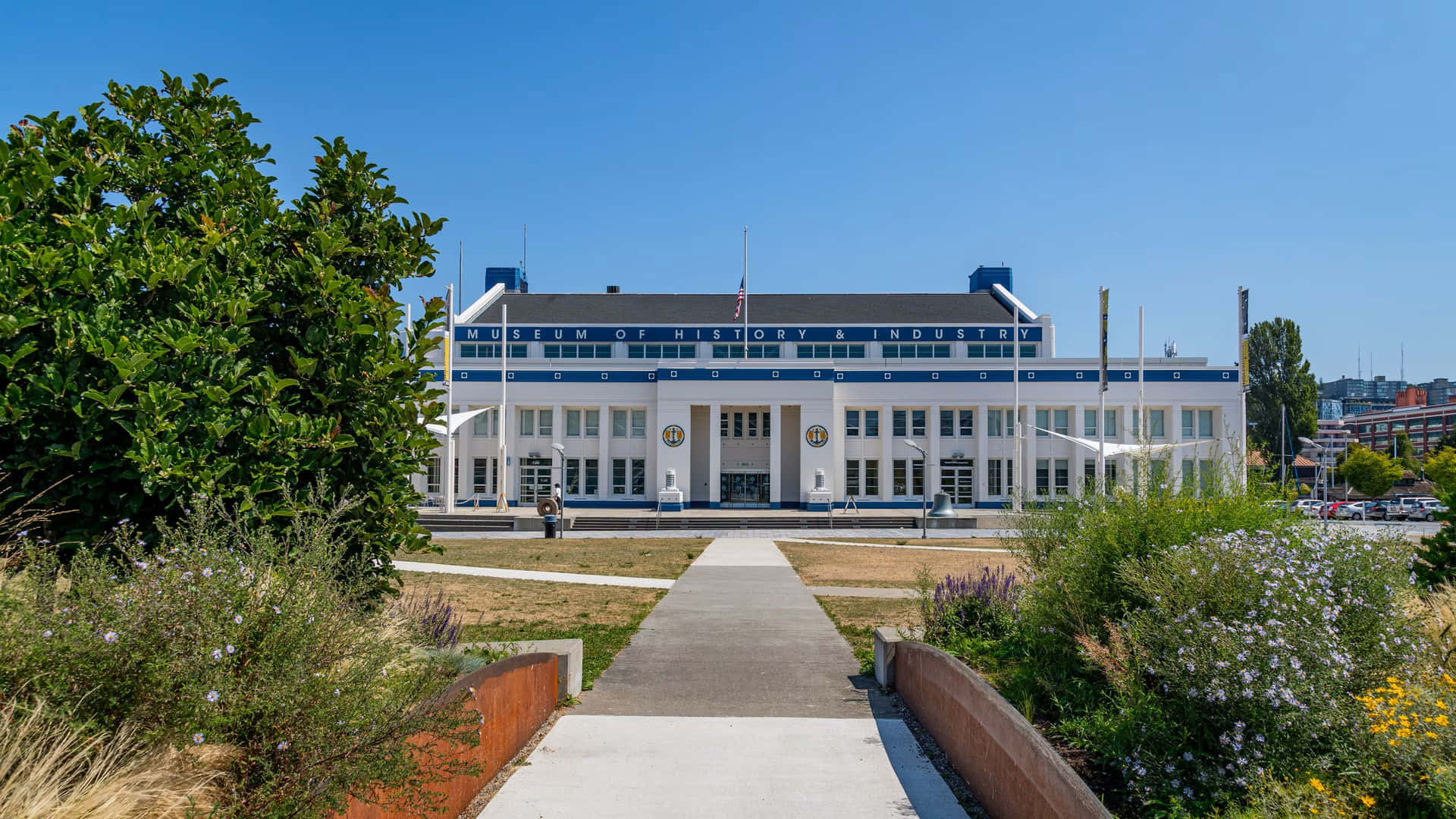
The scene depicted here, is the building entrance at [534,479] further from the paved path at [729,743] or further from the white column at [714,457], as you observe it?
the paved path at [729,743]

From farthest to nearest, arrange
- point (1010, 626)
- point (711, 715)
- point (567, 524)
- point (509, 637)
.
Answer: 1. point (567, 524)
2. point (509, 637)
3. point (1010, 626)
4. point (711, 715)

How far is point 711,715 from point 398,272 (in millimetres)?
4823

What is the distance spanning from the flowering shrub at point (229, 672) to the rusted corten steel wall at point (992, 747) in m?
3.15

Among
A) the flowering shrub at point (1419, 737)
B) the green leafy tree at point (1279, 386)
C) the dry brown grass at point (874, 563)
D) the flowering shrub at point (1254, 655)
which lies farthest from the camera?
the green leafy tree at point (1279, 386)

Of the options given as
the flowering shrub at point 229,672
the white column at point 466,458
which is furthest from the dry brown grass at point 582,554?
the white column at point 466,458

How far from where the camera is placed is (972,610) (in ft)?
31.7

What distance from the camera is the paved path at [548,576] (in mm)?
18250

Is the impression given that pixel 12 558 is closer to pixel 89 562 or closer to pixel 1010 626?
pixel 89 562

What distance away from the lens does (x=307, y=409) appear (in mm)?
6828

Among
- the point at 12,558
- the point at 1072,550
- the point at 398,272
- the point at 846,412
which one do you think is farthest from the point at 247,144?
→ the point at 846,412

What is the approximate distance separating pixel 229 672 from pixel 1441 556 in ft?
38.9

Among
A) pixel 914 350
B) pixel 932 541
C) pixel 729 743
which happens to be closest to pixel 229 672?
pixel 729 743

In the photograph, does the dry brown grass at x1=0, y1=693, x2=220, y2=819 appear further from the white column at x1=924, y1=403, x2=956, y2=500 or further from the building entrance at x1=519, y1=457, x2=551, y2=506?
the white column at x1=924, y1=403, x2=956, y2=500

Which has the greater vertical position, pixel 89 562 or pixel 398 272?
pixel 398 272
